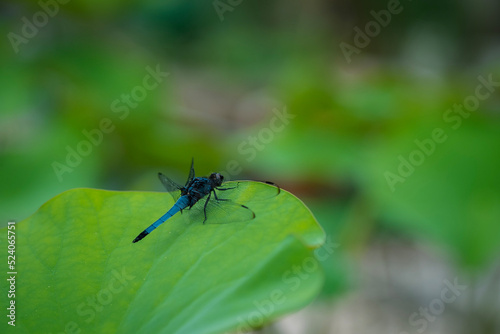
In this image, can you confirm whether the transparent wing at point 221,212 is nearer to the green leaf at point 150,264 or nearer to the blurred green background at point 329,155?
the green leaf at point 150,264

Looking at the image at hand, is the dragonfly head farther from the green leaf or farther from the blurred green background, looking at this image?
the blurred green background

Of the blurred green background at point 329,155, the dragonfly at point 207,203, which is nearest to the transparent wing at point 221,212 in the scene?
the dragonfly at point 207,203

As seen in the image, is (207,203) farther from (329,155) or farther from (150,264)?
(329,155)

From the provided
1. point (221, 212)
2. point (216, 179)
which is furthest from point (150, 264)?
point (216, 179)

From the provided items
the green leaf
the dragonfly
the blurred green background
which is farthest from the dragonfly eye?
the blurred green background

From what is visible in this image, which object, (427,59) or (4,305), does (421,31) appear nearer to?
(427,59)
